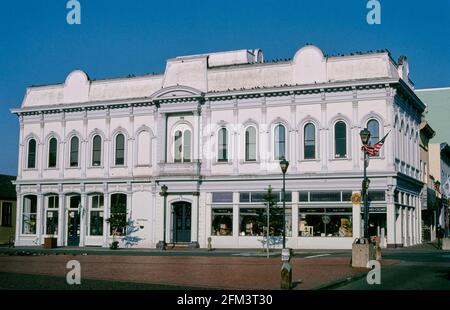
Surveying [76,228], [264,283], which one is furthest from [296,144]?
[264,283]

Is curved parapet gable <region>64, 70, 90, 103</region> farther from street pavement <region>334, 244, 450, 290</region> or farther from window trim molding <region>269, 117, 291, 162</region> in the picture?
street pavement <region>334, 244, 450, 290</region>

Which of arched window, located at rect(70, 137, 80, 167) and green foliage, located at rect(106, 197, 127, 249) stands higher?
arched window, located at rect(70, 137, 80, 167)

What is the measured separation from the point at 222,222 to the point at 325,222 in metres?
7.45

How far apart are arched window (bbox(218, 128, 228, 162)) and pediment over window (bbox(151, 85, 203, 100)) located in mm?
3087

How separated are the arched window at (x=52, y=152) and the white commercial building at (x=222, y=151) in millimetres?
86

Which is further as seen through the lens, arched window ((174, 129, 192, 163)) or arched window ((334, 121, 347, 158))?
arched window ((174, 129, 192, 163))

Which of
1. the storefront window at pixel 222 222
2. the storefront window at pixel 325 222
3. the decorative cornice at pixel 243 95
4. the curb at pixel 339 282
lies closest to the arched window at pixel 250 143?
the decorative cornice at pixel 243 95

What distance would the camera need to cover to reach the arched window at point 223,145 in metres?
44.3

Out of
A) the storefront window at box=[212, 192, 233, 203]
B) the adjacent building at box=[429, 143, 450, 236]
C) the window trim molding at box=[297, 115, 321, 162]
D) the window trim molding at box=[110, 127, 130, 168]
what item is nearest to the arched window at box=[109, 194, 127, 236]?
the window trim molding at box=[110, 127, 130, 168]

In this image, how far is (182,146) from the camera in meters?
45.5

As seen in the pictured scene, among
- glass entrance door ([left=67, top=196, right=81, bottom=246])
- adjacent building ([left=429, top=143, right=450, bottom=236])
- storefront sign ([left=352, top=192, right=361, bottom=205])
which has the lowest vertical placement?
glass entrance door ([left=67, top=196, right=81, bottom=246])

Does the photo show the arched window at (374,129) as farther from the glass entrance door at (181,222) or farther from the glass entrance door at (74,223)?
the glass entrance door at (74,223)

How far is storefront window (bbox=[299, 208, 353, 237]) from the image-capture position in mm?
40344

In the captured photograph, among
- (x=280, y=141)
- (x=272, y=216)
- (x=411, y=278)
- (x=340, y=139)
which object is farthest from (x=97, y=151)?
(x=411, y=278)
